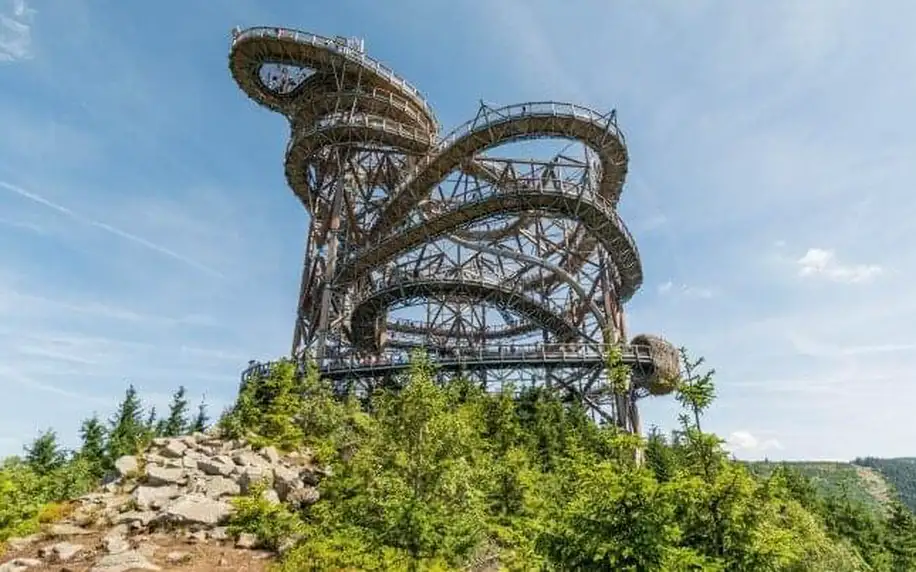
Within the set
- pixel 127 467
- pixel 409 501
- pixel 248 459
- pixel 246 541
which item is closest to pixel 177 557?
pixel 246 541

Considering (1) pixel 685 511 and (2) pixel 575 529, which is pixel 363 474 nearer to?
(2) pixel 575 529

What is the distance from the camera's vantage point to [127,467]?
62.2 feet

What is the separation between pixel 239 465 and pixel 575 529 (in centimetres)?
1368

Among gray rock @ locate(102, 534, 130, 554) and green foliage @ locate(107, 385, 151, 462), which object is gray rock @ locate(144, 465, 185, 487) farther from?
green foliage @ locate(107, 385, 151, 462)

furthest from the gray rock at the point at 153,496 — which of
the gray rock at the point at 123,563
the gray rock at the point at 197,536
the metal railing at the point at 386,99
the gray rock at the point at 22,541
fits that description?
the metal railing at the point at 386,99

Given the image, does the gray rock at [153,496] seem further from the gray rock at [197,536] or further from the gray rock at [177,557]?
the gray rock at [177,557]

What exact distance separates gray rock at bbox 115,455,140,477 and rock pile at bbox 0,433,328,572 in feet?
0.10

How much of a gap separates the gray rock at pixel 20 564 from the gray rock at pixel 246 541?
4348mm

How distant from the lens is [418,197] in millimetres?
36344

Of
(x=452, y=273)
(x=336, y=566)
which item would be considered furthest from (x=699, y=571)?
(x=452, y=273)

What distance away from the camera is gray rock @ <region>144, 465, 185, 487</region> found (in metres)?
17.5

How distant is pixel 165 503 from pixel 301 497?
3851 millimetres

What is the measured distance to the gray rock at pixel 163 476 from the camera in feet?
57.3

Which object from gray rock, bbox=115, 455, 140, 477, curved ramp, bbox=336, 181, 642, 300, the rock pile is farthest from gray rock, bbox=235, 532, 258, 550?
curved ramp, bbox=336, 181, 642, 300
